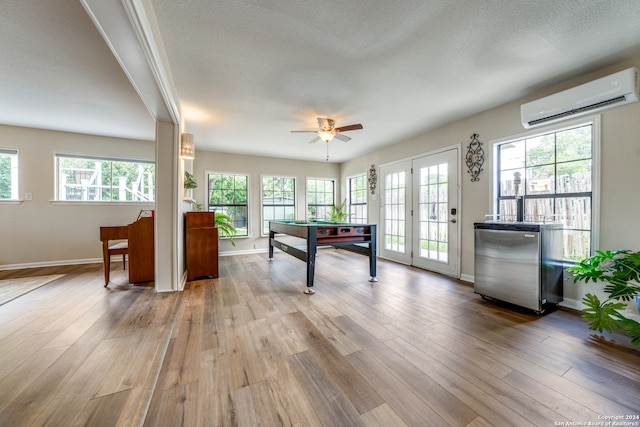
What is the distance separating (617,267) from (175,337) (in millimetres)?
3675

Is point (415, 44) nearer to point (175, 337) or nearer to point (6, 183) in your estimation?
point (175, 337)

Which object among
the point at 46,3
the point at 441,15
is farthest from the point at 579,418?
the point at 46,3

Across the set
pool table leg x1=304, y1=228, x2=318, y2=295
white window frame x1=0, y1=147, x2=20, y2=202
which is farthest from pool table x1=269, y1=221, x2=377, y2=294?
white window frame x1=0, y1=147, x2=20, y2=202

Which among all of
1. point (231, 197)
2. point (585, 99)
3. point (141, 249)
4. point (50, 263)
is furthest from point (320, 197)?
point (50, 263)

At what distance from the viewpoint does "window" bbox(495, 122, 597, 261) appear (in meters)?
2.51

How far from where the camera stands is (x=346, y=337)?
1925 mm

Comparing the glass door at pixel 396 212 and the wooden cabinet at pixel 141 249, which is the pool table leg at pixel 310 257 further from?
the glass door at pixel 396 212

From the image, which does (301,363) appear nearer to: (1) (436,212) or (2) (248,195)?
(1) (436,212)

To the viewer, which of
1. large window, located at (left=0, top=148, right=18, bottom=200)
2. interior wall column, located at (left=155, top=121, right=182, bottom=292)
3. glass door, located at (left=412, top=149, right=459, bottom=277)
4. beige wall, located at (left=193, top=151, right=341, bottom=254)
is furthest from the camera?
beige wall, located at (left=193, top=151, right=341, bottom=254)

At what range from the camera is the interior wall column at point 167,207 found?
2.88 m

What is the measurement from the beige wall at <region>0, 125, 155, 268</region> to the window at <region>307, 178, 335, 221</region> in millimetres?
4126

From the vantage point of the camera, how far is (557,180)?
2.71 m

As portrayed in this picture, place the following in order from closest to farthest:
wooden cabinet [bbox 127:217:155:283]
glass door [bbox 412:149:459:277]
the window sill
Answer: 1. wooden cabinet [bbox 127:217:155:283]
2. glass door [bbox 412:149:459:277]
3. the window sill

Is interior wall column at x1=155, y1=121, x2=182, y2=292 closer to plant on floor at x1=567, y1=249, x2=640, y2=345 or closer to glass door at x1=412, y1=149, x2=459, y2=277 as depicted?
glass door at x1=412, y1=149, x2=459, y2=277
